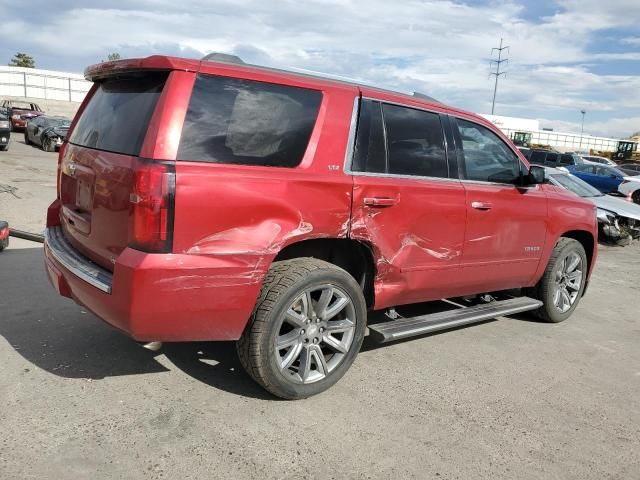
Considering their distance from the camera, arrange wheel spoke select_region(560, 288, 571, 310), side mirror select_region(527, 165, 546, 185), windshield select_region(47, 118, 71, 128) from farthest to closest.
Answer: windshield select_region(47, 118, 71, 128), wheel spoke select_region(560, 288, 571, 310), side mirror select_region(527, 165, 546, 185)

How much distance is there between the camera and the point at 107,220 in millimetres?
3057

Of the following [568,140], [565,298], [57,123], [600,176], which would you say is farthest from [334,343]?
[568,140]

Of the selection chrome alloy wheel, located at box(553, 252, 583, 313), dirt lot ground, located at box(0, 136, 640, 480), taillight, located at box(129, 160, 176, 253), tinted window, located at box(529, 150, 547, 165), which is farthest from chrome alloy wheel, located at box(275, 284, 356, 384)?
tinted window, located at box(529, 150, 547, 165)

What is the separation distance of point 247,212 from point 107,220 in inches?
31.3

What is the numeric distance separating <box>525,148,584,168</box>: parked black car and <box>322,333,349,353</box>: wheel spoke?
21.8 meters

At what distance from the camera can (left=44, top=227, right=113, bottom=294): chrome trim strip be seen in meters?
3.03

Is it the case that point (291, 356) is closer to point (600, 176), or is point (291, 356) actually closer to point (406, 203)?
point (406, 203)

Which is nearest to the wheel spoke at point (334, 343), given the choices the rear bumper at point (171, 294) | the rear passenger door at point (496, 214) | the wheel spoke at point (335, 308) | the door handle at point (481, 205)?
the wheel spoke at point (335, 308)

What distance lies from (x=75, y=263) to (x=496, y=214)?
3165 mm

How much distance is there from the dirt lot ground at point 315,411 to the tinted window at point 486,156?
1440mm

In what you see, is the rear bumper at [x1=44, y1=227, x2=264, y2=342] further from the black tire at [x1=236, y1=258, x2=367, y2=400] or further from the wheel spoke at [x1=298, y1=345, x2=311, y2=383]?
the wheel spoke at [x1=298, y1=345, x2=311, y2=383]

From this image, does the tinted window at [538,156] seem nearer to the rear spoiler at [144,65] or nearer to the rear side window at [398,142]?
the rear side window at [398,142]

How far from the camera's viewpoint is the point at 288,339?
3.33m

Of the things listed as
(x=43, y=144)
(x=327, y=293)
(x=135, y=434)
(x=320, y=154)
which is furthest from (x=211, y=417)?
(x=43, y=144)
